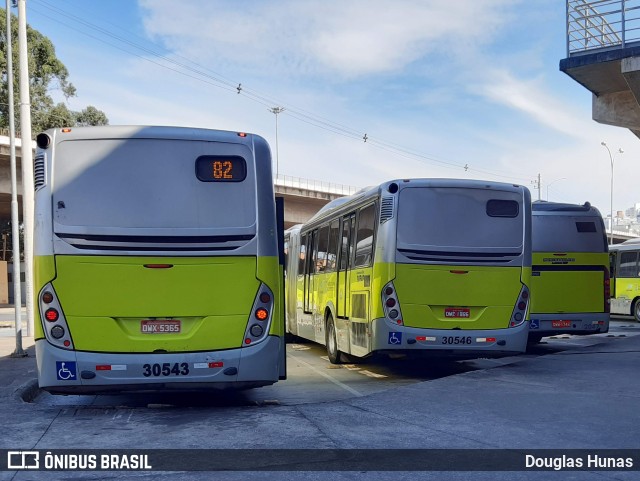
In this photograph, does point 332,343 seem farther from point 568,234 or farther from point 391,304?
point 568,234

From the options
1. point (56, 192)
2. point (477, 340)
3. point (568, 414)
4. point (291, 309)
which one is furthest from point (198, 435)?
point (291, 309)

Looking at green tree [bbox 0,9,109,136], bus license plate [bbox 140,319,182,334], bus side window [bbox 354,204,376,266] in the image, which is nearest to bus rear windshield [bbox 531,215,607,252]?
bus side window [bbox 354,204,376,266]

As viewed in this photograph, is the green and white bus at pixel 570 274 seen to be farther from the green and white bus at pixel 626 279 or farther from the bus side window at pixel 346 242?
the green and white bus at pixel 626 279

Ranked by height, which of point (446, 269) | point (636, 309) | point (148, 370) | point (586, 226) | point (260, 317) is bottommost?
point (636, 309)

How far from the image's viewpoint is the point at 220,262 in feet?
25.8

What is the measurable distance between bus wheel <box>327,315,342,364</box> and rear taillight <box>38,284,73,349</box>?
262 inches

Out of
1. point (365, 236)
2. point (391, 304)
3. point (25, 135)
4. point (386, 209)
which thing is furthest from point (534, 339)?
point (25, 135)

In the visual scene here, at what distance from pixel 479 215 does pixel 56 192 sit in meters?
6.26

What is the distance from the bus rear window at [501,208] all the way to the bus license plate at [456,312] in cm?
150

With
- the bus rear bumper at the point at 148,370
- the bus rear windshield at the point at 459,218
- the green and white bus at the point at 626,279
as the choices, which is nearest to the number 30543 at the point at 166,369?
the bus rear bumper at the point at 148,370

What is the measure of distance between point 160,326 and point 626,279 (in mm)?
23141

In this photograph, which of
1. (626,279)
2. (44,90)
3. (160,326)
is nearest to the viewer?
(160,326)

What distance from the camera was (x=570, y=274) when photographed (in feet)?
53.2

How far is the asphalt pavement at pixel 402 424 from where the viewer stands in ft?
21.0
